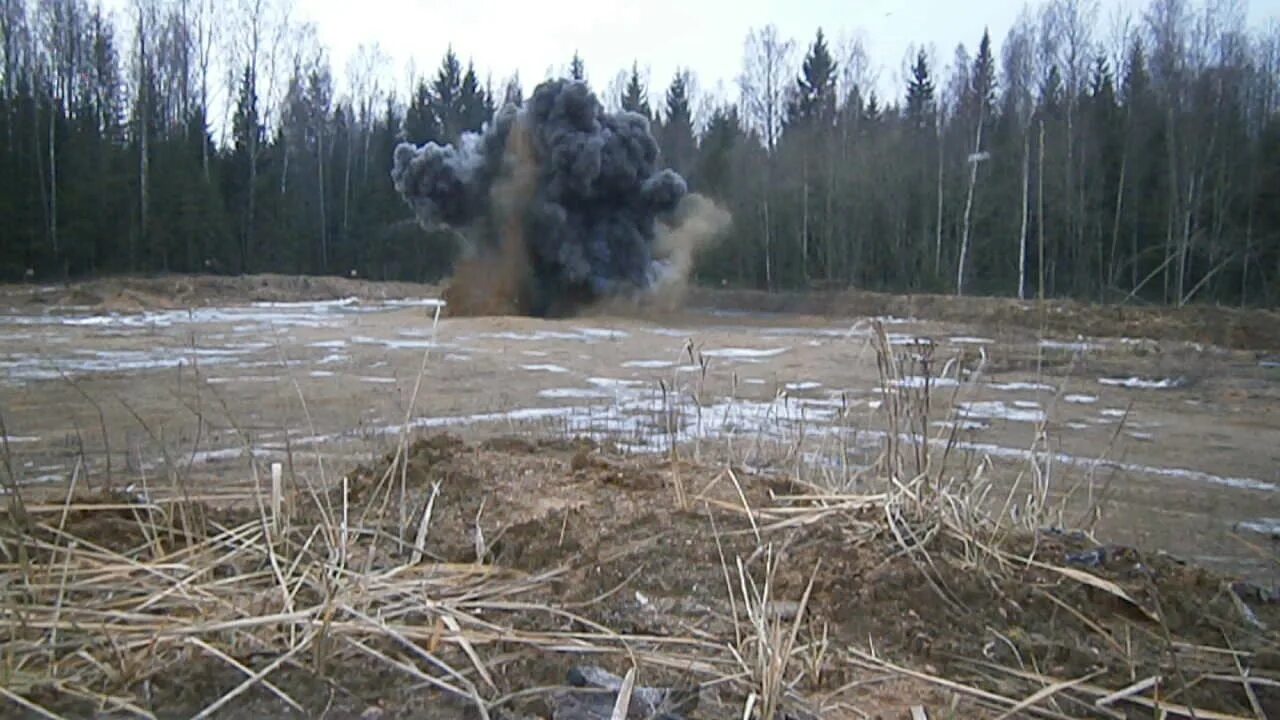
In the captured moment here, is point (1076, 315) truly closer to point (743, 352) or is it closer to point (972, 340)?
point (972, 340)

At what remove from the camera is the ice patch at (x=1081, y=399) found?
40.5 ft

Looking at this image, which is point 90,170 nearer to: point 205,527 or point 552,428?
point 552,428

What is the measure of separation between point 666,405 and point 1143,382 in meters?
9.06

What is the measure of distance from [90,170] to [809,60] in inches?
1261

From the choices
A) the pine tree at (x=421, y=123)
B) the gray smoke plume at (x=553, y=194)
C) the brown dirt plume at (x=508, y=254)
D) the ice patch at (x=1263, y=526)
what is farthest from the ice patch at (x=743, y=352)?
the pine tree at (x=421, y=123)

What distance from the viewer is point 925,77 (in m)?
49.3

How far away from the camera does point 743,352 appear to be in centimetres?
1873

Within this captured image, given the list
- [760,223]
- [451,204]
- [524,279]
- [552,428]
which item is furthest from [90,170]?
[552,428]

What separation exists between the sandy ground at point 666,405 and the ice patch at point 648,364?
0.12ft

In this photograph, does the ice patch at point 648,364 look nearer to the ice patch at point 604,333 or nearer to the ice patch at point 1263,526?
the ice patch at point 604,333

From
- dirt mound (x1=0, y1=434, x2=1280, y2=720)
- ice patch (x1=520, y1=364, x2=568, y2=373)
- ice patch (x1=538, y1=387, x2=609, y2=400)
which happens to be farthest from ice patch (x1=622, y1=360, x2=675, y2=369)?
dirt mound (x1=0, y1=434, x2=1280, y2=720)

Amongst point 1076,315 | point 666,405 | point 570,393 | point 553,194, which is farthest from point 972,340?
point 666,405

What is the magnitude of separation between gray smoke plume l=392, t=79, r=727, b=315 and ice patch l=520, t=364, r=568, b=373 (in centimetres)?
1518

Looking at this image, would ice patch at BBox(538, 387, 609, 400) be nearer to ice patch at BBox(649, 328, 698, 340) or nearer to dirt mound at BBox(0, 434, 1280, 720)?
dirt mound at BBox(0, 434, 1280, 720)
